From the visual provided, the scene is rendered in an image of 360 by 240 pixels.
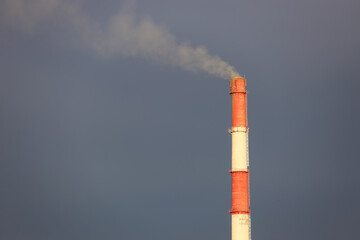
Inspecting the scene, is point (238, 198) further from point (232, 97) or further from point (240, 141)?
point (232, 97)

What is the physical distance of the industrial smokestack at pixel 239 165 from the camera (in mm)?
45125

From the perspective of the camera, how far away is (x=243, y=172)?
150 feet

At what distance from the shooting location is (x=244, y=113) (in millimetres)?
46719

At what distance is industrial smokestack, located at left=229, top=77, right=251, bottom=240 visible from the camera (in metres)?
45.1

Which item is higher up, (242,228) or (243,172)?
(243,172)

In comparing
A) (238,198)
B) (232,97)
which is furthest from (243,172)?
(232,97)

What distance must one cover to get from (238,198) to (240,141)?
4.52m

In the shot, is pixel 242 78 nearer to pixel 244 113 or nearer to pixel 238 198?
pixel 244 113

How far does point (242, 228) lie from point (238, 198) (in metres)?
2.32

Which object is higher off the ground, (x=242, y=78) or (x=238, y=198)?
(x=242, y=78)

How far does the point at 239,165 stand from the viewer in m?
45.9

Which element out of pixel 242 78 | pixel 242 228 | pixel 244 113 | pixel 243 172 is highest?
pixel 242 78

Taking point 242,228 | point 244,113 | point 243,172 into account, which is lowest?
point 242,228

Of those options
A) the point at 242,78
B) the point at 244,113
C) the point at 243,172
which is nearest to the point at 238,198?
the point at 243,172
